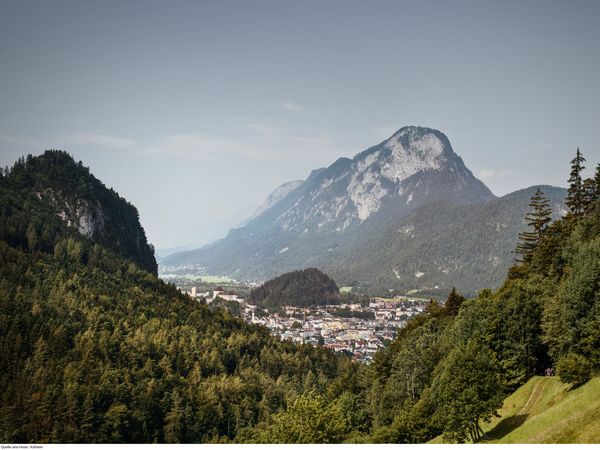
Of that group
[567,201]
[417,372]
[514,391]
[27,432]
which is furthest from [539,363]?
[27,432]

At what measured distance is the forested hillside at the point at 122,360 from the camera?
3353cm

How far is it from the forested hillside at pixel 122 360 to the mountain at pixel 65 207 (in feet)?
2.33

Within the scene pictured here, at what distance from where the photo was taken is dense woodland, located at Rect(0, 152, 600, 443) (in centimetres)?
2498

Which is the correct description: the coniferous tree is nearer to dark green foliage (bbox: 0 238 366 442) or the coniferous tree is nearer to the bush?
the bush

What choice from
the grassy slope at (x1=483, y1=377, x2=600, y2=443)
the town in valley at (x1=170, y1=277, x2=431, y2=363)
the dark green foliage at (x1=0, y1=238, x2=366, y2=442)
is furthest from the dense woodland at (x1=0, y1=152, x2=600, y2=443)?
the town in valley at (x1=170, y1=277, x2=431, y2=363)

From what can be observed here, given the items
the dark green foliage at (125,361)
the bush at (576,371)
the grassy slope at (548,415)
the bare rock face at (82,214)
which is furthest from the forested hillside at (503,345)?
the bare rock face at (82,214)

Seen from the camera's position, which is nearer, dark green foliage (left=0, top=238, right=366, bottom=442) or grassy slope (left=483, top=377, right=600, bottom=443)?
grassy slope (left=483, top=377, right=600, bottom=443)

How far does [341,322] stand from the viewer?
15250 cm

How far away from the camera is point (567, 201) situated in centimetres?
4691

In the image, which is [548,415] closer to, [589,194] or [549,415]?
[549,415]

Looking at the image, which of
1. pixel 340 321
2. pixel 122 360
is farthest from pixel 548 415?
pixel 340 321

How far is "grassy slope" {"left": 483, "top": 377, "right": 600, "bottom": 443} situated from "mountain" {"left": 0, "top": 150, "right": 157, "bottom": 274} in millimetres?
79798

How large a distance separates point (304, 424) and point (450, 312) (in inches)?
1108

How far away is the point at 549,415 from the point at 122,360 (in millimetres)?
45744
